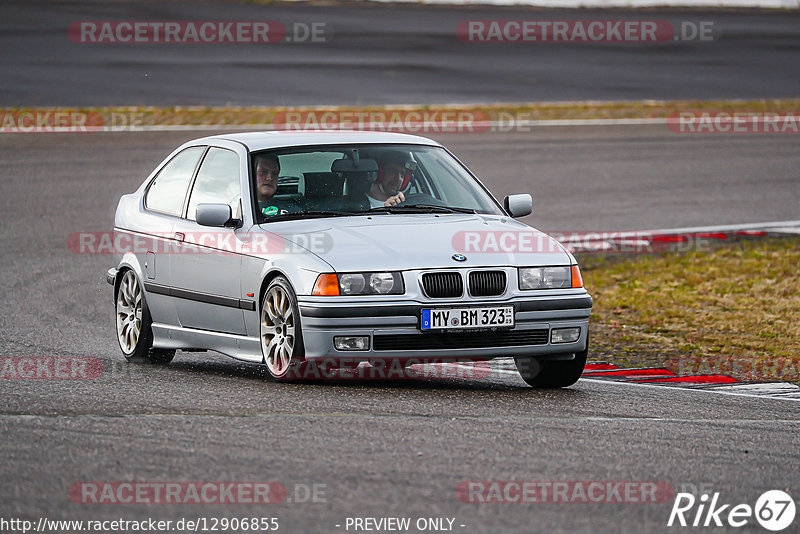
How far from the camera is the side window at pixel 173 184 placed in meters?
9.36

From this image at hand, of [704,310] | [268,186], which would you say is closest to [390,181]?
[268,186]

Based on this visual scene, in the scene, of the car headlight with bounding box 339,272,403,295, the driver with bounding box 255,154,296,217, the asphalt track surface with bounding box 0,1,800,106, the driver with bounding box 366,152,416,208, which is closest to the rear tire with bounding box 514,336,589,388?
the car headlight with bounding box 339,272,403,295

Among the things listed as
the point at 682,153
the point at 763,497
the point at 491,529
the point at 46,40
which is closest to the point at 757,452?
the point at 763,497

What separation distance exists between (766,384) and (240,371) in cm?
323

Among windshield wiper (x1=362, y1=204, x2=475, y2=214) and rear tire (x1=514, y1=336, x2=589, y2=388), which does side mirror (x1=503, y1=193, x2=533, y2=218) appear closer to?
windshield wiper (x1=362, y1=204, x2=475, y2=214)

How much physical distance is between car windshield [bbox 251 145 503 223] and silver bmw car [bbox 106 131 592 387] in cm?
1

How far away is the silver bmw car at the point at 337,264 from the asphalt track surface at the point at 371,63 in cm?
1510

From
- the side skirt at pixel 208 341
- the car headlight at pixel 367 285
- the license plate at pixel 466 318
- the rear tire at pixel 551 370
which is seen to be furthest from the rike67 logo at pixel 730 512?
the side skirt at pixel 208 341

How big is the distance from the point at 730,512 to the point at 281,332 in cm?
332

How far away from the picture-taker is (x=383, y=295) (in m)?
7.61

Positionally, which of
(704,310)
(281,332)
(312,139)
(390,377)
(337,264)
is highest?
(312,139)

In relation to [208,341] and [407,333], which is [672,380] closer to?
[407,333]

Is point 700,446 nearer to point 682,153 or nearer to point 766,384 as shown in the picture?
point 766,384

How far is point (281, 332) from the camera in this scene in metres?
7.92
